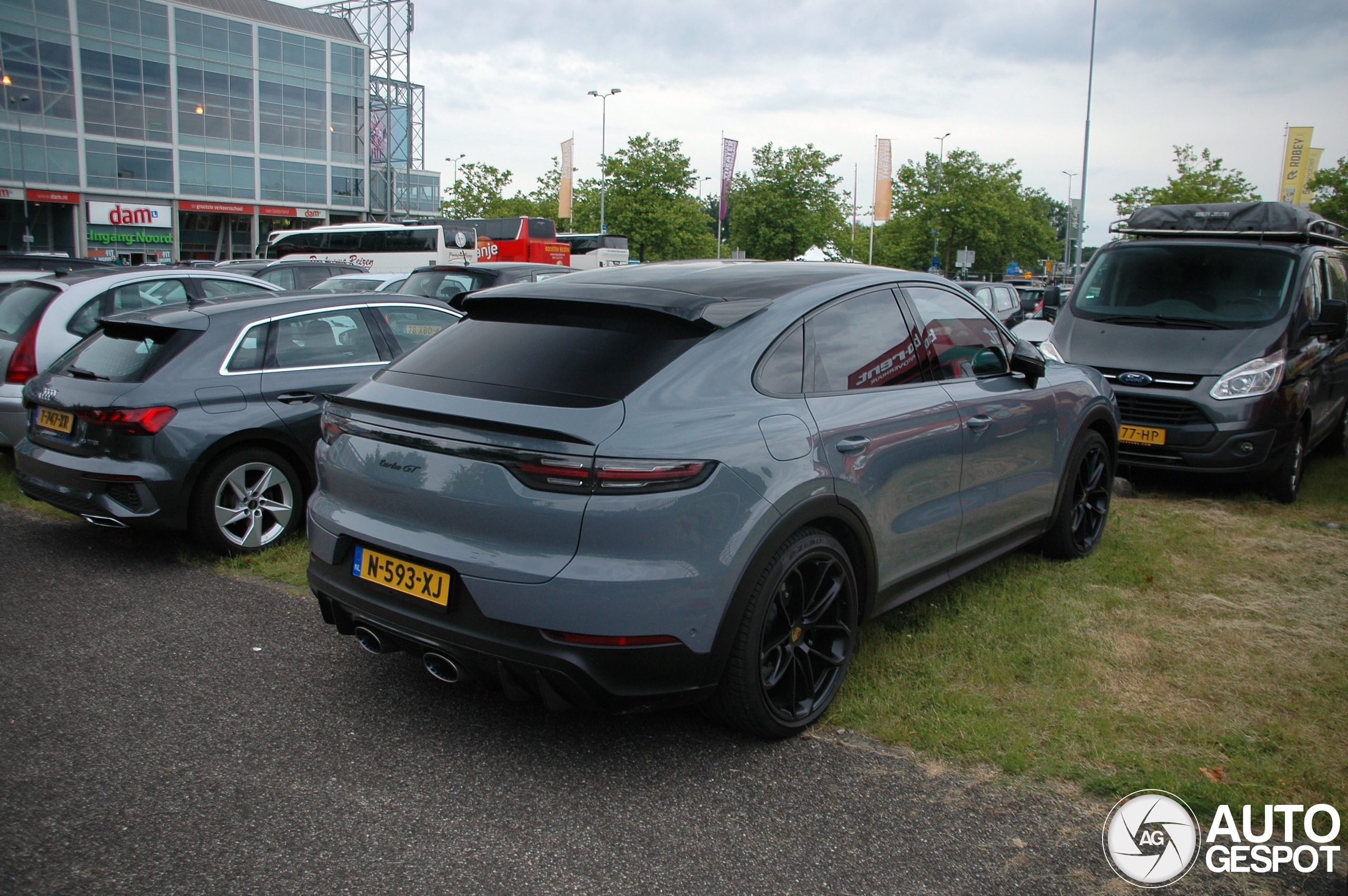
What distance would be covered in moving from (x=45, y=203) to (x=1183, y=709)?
59414 millimetres

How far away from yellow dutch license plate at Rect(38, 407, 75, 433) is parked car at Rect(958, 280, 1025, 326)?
1721 centimetres

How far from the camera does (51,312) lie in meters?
7.41

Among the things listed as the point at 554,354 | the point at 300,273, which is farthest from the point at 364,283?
the point at 554,354

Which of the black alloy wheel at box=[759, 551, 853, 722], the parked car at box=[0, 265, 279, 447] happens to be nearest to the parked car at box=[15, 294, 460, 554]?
the parked car at box=[0, 265, 279, 447]

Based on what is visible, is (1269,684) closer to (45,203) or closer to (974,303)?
(974,303)

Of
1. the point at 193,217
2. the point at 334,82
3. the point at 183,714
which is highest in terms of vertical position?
the point at 334,82

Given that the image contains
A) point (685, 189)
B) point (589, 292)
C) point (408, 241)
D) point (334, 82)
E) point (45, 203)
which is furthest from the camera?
point (334, 82)

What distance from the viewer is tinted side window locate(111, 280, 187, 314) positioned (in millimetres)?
8023

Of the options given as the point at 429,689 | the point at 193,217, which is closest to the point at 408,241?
the point at 193,217

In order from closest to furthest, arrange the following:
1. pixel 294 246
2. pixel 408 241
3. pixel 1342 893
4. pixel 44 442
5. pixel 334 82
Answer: pixel 1342 893, pixel 44 442, pixel 408 241, pixel 294 246, pixel 334 82

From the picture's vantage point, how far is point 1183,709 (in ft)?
12.6

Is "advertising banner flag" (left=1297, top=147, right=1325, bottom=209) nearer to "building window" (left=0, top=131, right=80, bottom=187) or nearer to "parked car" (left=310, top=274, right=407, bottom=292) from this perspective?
"parked car" (left=310, top=274, right=407, bottom=292)

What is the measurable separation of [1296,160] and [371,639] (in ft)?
130

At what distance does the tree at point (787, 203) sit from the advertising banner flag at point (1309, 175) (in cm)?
2334
